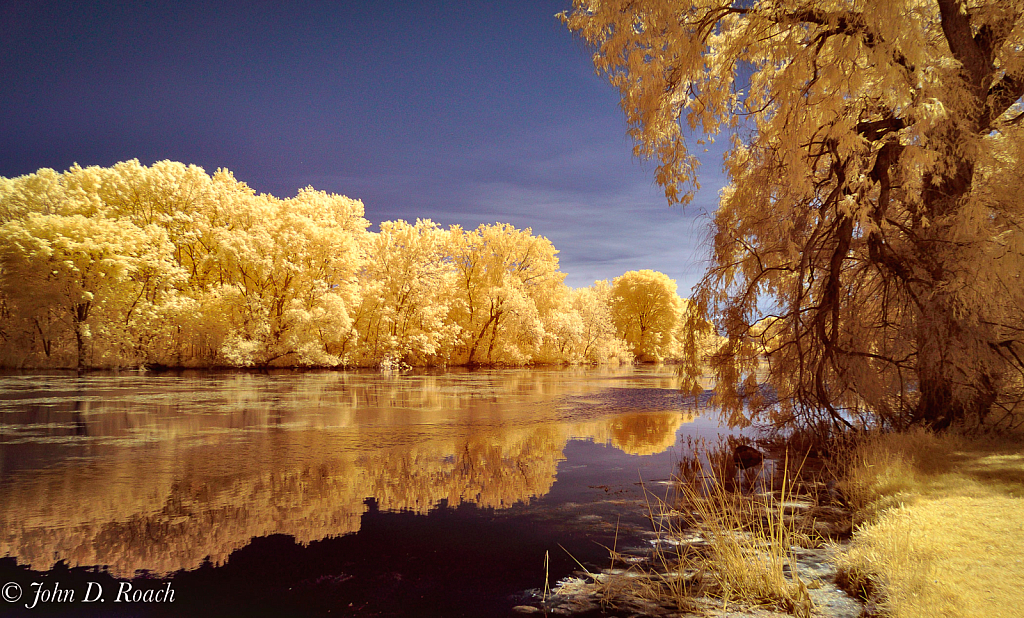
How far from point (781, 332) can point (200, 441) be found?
34.1ft

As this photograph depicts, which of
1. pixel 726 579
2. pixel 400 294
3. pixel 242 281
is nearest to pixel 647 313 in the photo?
pixel 400 294

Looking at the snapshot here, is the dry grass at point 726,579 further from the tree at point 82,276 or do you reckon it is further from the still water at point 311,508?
the tree at point 82,276

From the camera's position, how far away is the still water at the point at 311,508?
3.52 metres

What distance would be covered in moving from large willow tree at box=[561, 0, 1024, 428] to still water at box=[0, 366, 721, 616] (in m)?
3.17

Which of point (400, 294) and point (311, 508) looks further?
point (400, 294)

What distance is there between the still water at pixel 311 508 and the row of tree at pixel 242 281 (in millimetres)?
16463

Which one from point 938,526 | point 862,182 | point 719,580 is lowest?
point 719,580

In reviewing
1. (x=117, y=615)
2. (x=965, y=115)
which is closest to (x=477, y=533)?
(x=117, y=615)

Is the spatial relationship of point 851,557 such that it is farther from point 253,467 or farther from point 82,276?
point 82,276

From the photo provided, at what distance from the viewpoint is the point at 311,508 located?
17.2 feet

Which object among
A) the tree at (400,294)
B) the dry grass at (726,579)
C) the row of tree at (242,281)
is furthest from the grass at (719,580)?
the tree at (400,294)

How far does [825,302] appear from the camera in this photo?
727cm

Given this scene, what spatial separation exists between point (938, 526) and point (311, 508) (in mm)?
5726

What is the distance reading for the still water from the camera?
3.52 metres
